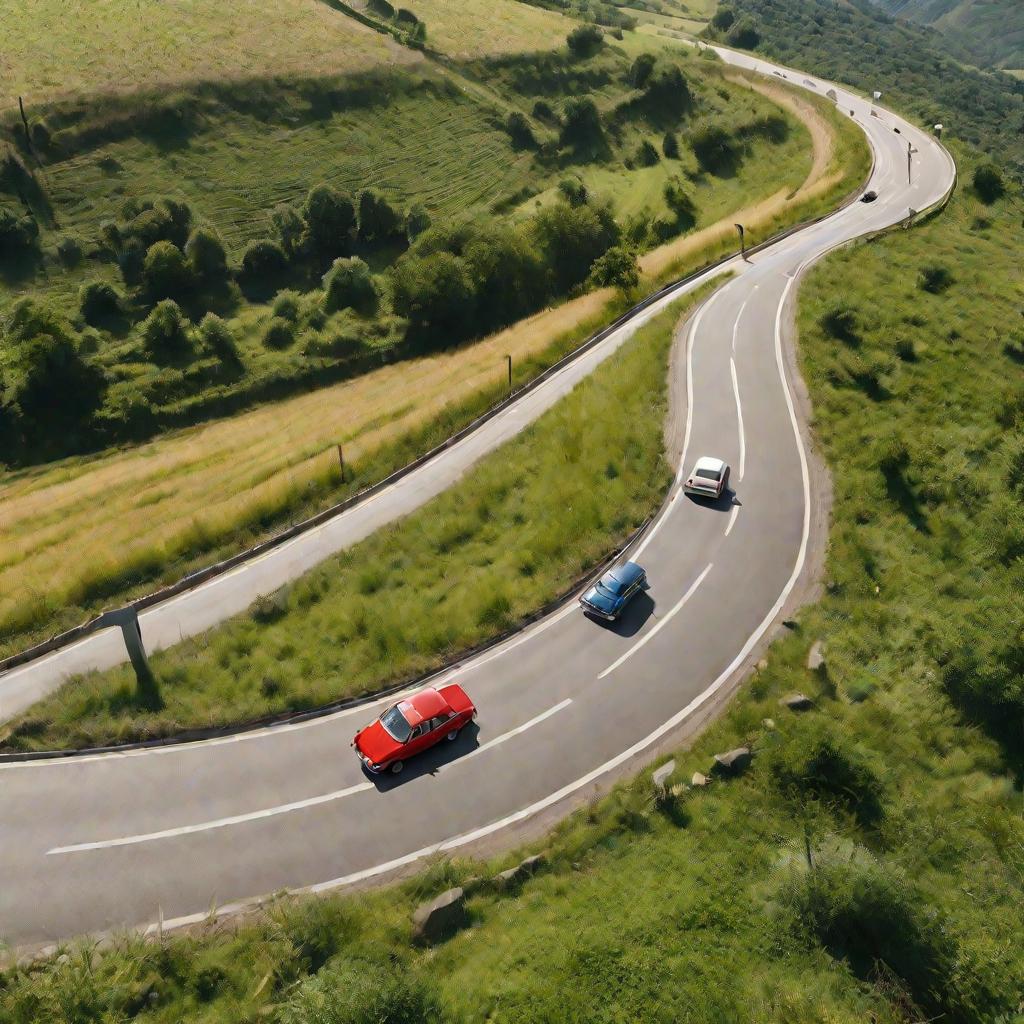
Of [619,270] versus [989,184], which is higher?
[989,184]

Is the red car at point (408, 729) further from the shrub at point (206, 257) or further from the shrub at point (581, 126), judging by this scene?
the shrub at point (581, 126)

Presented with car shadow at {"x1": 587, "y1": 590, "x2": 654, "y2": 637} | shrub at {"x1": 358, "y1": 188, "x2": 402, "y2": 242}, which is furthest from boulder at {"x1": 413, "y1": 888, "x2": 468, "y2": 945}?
shrub at {"x1": 358, "y1": 188, "x2": 402, "y2": 242}

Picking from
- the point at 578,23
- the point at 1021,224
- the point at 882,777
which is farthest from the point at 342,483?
the point at 578,23

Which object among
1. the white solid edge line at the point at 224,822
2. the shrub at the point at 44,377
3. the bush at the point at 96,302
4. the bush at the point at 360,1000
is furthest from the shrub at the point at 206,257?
the bush at the point at 360,1000

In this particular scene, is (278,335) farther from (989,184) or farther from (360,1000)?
(989,184)

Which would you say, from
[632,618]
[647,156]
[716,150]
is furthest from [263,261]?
[716,150]

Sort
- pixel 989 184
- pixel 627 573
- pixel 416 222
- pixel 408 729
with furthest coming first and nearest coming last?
pixel 416 222 < pixel 989 184 < pixel 627 573 < pixel 408 729

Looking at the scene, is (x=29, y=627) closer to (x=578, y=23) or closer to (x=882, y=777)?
(x=882, y=777)
